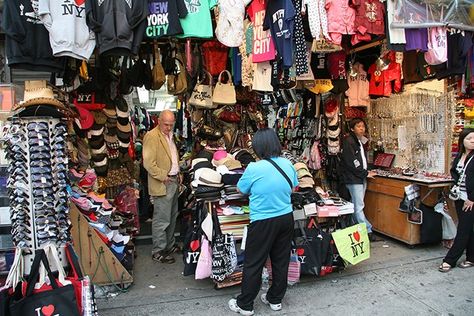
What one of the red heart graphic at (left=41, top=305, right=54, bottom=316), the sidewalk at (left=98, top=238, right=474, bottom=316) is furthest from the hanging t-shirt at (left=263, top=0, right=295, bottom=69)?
the red heart graphic at (left=41, top=305, right=54, bottom=316)

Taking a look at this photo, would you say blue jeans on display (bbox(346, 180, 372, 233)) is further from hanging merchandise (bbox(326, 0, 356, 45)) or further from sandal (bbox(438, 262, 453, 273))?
hanging merchandise (bbox(326, 0, 356, 45))

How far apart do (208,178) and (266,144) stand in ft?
3.43

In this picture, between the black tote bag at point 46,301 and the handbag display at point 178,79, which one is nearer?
the black tote bag at point 46,301

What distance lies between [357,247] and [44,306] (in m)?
3.48

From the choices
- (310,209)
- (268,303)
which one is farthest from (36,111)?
(310,209)

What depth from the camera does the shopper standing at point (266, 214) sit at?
3.55 meters

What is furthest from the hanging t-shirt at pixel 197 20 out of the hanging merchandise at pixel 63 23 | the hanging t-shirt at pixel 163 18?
the hanging merchandise at pixel 63 23

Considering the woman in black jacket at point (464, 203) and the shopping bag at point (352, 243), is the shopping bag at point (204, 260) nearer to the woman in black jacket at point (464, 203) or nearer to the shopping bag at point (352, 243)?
the shopping bag at point (352, 243)

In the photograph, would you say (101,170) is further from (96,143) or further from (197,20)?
(197,20)

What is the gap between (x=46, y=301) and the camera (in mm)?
2668

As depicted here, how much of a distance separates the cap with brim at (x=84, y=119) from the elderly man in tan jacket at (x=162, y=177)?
0.78 m

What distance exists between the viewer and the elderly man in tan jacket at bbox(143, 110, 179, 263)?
204 inches

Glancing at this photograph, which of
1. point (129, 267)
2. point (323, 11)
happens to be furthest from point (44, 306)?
point (323, 11)

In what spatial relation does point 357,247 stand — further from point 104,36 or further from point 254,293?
point 104,36
